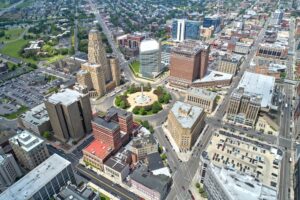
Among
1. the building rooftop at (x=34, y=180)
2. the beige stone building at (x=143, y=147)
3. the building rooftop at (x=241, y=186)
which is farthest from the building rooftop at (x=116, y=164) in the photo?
the building rooftop at (x=241, y=186)

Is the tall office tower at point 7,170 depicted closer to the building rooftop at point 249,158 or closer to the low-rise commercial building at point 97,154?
the low-rise commercial building at point 97,154

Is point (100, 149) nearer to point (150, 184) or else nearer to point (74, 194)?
point (74, 194)

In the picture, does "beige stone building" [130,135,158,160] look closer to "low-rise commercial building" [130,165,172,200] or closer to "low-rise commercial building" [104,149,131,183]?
"low-rise commercial building" [104,149,131,183]

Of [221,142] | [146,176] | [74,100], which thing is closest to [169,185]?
[146,176]

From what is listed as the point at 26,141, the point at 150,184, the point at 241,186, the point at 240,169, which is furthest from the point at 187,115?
the point at 26,141

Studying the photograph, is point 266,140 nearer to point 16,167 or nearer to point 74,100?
point 74,100
